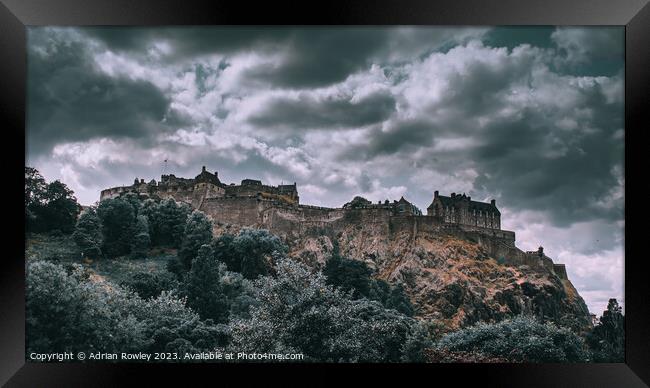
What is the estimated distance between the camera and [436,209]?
14906 mm

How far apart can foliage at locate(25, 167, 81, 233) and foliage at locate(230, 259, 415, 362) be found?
14.4ft

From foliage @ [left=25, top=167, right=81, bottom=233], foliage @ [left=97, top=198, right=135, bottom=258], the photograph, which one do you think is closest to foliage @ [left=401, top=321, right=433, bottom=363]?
the photograph

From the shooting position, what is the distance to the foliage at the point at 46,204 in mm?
12820

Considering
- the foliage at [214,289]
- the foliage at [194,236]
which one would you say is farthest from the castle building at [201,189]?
the foliage at [214,289]

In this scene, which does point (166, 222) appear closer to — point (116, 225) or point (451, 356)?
point (116, 225)

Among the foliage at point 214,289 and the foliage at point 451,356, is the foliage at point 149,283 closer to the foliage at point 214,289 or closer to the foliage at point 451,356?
the foliage at point 214,289

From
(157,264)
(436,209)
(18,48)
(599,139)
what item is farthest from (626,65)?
(157,264)

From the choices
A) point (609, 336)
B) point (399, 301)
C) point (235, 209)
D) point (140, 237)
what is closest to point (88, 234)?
point (140, 237)

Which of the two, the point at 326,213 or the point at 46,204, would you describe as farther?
the point at 326,213

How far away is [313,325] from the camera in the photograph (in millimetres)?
11727

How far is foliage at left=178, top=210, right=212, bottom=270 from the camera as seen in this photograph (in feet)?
48.6
